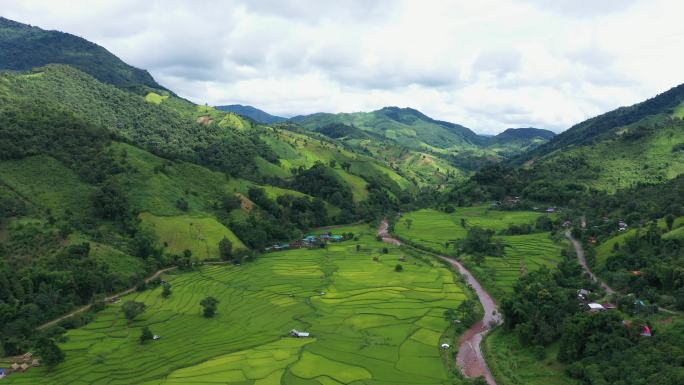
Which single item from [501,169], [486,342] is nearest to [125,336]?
[486,342]

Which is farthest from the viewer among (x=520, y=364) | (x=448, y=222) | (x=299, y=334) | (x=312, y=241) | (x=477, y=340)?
(x=448, y=222)

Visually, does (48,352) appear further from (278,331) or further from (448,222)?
(448,222)

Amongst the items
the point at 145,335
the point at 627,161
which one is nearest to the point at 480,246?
the point at 145,335

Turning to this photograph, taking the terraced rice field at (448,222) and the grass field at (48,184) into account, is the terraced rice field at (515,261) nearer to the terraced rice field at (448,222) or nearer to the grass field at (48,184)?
the terraced rice field at (448,222)

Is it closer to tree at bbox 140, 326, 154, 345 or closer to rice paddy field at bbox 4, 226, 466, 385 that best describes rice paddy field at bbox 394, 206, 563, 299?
rice paddy field at bbox 4, 226, 466, 385

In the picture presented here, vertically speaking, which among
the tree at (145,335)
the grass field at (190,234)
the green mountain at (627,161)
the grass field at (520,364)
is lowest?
the grass field at (520,364)

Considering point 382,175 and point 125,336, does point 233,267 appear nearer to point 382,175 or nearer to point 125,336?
point 125,336

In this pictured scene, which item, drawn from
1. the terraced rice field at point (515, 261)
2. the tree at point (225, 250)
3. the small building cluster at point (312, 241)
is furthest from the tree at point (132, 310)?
the terraced rice field at point (515, 261)
